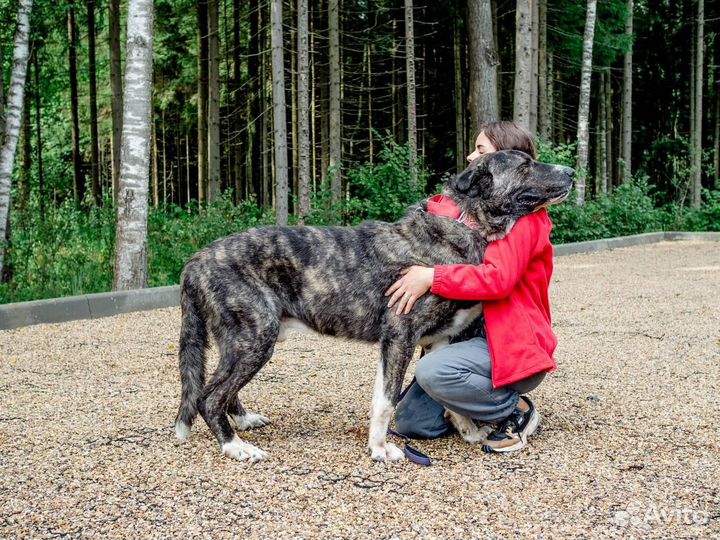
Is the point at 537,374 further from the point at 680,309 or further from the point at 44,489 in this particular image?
the point at 680,309

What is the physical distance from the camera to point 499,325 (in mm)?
3674

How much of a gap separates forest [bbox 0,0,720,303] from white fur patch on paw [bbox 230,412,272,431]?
4.88 meters

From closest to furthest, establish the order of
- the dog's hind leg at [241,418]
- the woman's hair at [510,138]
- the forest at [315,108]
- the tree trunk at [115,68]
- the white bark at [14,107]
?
1. the woman's hair at [510,138]
2. the dog's hind leg at [241,418]
3. the white bark at [14,107]
4. the forest at [315,108]
5. the tree trunk at [115,68]

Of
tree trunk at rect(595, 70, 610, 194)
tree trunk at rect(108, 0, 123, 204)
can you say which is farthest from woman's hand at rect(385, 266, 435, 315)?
tree trunk at rect(595, 70, 610, 194)

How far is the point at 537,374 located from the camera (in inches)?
149

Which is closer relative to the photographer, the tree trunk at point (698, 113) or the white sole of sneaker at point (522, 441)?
the white sole of sneaker at point (522, 441)

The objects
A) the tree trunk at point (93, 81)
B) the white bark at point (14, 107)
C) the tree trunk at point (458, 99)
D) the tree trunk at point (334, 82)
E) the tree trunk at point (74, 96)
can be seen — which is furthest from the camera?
the tree trunk at point (458, 99)

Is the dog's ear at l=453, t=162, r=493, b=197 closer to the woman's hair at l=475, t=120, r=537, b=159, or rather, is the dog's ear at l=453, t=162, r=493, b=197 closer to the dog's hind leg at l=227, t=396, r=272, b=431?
the woman's hair at l=475, t=120, r=537, b=159

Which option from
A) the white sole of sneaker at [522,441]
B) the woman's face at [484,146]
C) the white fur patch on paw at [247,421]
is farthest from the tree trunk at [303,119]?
the white sole of sneaker at [522,441]

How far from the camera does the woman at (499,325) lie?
354 cm

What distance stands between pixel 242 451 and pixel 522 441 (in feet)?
4.70

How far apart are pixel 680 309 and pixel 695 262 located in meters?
5.05

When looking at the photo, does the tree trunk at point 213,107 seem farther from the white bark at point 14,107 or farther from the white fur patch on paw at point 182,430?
the white fur patch on paw at point 182,430

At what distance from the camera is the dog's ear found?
369cm
